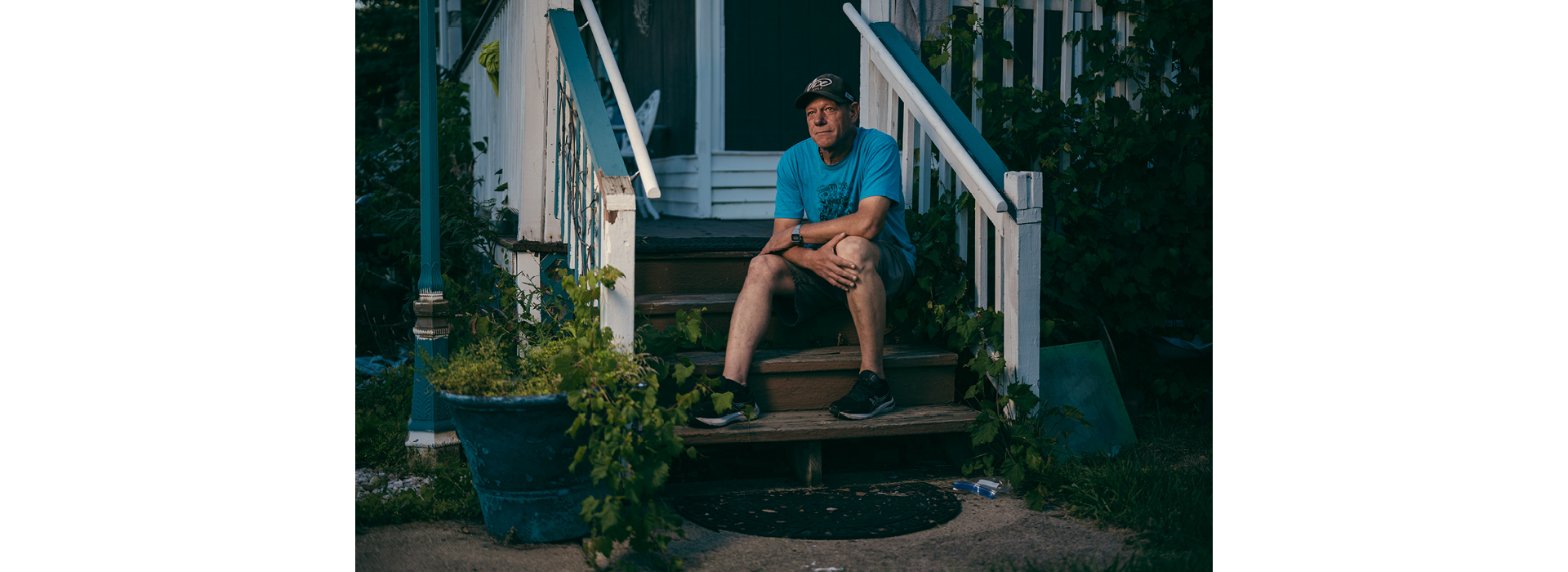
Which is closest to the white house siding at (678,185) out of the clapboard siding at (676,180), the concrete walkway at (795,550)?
the clapboard siding at (676,180)

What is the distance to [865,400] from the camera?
11.0ft

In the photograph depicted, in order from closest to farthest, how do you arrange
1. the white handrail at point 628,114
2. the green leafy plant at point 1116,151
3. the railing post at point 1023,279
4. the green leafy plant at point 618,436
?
the green leafy plant at point 618,436 < the white handrail at point 628,114 < the railing post at point 1023,279 < the green leafy plant at point 1116,151

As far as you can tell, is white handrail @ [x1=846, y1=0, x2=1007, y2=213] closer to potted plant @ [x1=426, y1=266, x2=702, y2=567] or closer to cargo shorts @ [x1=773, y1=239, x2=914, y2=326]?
cargo shorts @ [x1=773, y1=239, x2=914, y2=326]

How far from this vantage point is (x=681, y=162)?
21.7 ft

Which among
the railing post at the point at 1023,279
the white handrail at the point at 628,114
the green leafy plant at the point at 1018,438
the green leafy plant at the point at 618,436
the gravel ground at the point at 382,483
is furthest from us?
the railing post at the point at 1023,279

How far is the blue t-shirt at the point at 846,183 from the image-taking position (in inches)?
137

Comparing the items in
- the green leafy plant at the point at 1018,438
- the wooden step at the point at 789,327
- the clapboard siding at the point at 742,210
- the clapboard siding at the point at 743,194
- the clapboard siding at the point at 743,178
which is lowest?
the green leafy plant at the point at 1018,438

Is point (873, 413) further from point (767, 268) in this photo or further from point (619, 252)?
point (619, 252)

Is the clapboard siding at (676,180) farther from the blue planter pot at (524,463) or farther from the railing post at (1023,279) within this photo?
the blue planter pot at (524,463)

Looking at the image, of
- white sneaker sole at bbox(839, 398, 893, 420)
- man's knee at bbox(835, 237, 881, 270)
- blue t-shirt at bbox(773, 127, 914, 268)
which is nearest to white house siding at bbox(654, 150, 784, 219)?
blue t-shirt at bbox(773, 127, 914, 268)

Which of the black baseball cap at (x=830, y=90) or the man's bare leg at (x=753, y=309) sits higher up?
the black baseball cap at (x=830, y=90)

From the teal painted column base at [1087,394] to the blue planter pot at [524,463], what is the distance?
5.69 ft

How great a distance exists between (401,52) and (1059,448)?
12938 millimetres

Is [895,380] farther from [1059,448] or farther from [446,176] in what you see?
[446,176]
